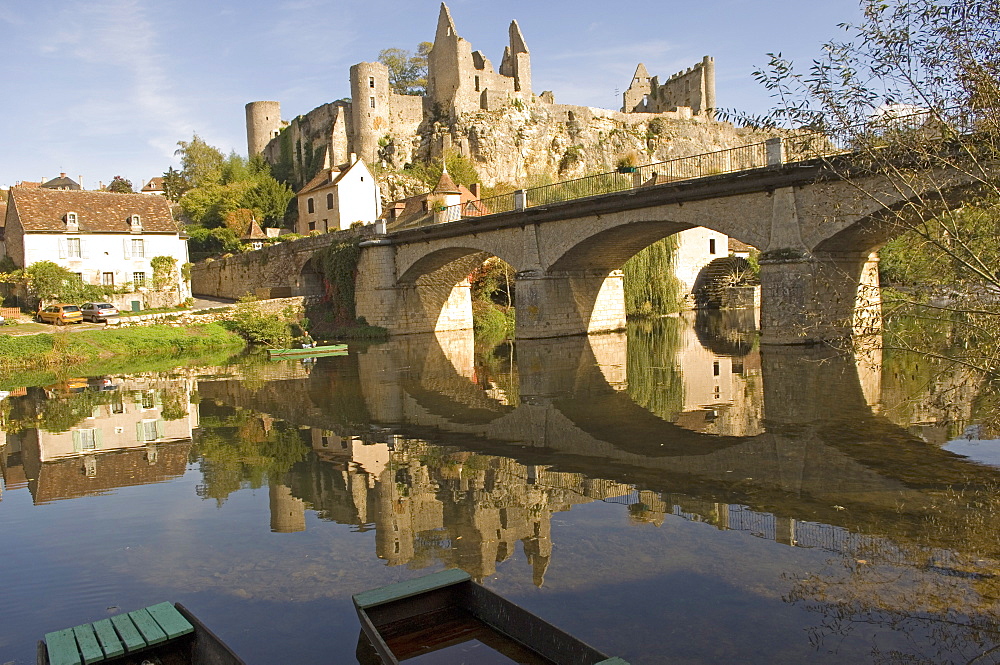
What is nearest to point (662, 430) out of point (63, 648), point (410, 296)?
point (63, 648)

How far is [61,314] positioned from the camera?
33.0 meters

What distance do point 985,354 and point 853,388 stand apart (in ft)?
30.2

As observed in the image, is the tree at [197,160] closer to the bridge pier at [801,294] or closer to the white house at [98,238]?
the white house at [98,238]

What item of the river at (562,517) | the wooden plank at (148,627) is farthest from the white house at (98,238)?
the wooden plank at (148,627)

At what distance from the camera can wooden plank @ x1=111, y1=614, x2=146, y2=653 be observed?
4.70m

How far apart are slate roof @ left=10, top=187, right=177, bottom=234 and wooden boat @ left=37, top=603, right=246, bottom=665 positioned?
38.8m

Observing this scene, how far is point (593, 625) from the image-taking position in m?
5.36

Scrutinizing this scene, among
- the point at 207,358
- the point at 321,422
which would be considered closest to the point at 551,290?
the point at 207,358

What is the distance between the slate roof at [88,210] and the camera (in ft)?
125

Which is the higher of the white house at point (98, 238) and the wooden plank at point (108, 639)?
the white house at point (98, 238)

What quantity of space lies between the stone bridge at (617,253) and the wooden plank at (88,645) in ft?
20.2

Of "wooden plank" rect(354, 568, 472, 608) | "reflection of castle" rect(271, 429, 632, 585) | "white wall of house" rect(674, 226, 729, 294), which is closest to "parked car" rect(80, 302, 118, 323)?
"reflection of castle" rect(271, 429, 632, 585)

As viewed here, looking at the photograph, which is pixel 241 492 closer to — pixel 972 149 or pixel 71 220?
pixel 972 149

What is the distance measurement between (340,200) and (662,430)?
39720mm
